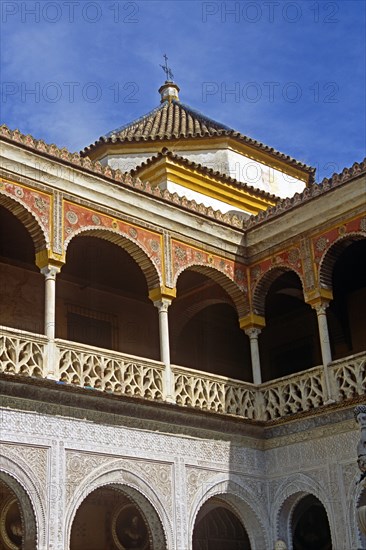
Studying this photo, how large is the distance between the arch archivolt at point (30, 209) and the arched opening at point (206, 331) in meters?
3.21

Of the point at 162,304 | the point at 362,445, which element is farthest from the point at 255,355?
the point at 362,445

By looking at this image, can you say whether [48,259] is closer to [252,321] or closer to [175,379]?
[175,379]

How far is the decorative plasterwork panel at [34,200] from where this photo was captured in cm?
898

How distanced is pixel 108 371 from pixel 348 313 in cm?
490

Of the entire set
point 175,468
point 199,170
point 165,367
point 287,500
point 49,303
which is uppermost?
point 199,170

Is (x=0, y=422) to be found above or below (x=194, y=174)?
below

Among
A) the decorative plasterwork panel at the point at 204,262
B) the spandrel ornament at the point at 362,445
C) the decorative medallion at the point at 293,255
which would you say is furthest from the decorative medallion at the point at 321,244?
the spandrel ornament at the point at 362,445

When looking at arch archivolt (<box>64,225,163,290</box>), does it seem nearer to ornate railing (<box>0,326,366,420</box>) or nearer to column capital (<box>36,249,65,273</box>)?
column capital (<box>36,249,65,273</box>)

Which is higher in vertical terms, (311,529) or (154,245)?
(154,245)

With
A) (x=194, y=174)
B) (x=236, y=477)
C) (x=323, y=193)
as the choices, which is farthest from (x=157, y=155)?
(x=236, y=477)

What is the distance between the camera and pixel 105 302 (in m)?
12.2

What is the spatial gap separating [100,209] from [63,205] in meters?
0.55

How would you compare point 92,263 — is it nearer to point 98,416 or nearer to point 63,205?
point 63,205

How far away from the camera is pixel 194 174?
13.5 metres
